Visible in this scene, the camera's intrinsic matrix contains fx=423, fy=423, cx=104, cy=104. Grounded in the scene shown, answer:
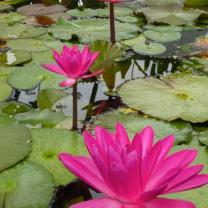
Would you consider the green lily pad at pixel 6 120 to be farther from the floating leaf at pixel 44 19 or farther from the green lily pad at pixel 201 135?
the floating leaf at pixel 44 19

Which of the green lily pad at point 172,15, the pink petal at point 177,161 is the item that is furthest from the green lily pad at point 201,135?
the green lily pad at point 172,15

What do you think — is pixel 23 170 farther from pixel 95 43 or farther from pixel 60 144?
pixel 95 43

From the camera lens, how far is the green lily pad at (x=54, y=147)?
1271 millimetres

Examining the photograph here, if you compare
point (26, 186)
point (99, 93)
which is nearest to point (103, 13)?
point (99, 93)

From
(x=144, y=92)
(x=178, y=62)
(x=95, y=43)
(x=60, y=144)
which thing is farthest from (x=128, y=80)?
(x=60, y=144)

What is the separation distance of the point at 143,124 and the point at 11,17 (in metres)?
1.67

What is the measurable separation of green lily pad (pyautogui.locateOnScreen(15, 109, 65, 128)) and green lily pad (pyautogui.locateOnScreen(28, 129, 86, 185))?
11cm

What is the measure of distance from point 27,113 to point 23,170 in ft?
1.25

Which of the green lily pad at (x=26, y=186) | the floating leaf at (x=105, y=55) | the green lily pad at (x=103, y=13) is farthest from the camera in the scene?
the green lily pad at (x=103, y=13)

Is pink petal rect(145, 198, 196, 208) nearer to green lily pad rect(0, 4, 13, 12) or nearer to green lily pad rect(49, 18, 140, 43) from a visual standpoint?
green lily pad rect(49, 18, 140, 43)

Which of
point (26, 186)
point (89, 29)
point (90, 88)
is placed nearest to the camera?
point (26, 186)

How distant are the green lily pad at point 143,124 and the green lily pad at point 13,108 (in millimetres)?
308

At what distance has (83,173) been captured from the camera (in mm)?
832

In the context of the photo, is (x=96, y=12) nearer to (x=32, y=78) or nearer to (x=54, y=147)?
(x=32, y=78)
